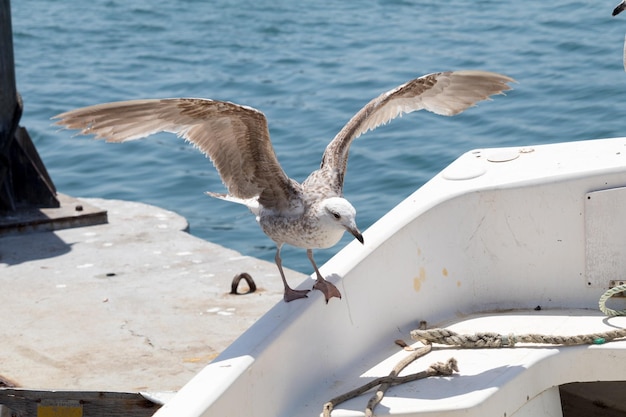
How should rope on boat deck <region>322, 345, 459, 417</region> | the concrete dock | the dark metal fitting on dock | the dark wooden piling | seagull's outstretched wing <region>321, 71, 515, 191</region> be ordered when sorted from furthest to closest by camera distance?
the dark wooden piling < the dark metal fitting on dock < the concrete dock < seagull's outstretched wing <region>321, 71, 515, 191</region> < rope on boat deck <region>322, 345, 459, 417</region>

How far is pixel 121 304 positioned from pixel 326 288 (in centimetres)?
281

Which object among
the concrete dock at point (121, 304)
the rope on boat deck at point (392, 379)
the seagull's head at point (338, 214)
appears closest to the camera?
the rope on boat deck at point (392, 379)

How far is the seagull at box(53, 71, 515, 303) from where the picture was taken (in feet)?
13.9

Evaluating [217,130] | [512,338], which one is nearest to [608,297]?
[512,338]

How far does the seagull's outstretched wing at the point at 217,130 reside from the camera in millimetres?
4250

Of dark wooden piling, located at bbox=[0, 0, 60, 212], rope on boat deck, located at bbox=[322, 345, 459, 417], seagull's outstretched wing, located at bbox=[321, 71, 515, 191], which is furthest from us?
dark wooden piling, located at bbox=[0, 0, 60, 212]

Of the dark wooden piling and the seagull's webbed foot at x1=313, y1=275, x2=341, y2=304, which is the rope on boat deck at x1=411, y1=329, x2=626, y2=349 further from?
the dark wooden piling

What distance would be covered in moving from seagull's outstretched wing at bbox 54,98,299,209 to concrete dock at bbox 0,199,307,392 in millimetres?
1163

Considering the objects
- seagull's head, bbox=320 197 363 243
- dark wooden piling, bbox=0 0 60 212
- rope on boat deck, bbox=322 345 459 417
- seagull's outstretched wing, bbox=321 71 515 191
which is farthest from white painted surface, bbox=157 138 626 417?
dark wooden piling, bbox=0 0 60 212

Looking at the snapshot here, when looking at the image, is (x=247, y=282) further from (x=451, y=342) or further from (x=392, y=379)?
(x=392, y=379)

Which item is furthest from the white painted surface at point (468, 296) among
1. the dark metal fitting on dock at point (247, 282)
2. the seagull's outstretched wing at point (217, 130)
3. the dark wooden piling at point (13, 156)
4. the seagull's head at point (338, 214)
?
the dark wooden piling at point (13, 156)

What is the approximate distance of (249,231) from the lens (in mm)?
10477

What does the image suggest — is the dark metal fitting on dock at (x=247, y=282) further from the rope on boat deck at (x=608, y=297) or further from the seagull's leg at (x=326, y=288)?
the rope on boat deck at (x=608, y=297)

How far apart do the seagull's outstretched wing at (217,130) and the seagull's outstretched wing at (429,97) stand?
280mm
